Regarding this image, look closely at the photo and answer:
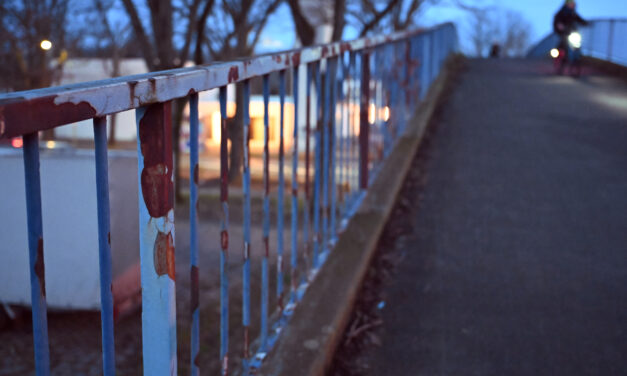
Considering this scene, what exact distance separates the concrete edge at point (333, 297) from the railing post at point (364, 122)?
0.46 feet

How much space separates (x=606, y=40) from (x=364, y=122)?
14.6 meters

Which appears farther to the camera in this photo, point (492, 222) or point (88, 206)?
point (88, 206)

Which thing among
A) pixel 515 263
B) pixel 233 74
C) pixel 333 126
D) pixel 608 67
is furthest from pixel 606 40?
pixel 233 74

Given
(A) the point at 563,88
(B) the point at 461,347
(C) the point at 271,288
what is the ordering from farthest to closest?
(A) the point at 563,88
(C) the point at 271,288
(B) the point at 461,347

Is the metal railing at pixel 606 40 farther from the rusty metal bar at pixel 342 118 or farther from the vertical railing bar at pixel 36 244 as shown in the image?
the vertical railing bar at pixel 36 244

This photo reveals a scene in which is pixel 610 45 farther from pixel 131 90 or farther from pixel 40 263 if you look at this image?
pixel 40 263

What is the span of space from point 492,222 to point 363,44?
1.43 m

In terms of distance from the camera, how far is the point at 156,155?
152cm

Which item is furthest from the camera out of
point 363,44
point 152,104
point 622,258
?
point 363,44

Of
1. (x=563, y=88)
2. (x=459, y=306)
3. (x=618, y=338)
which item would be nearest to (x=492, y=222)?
(x=459, y=306)

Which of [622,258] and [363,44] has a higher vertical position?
[363,44]

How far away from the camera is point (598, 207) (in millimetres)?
4434

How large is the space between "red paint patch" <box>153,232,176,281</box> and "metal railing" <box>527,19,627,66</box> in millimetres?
14964

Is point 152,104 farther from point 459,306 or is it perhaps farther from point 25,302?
point 25,302
